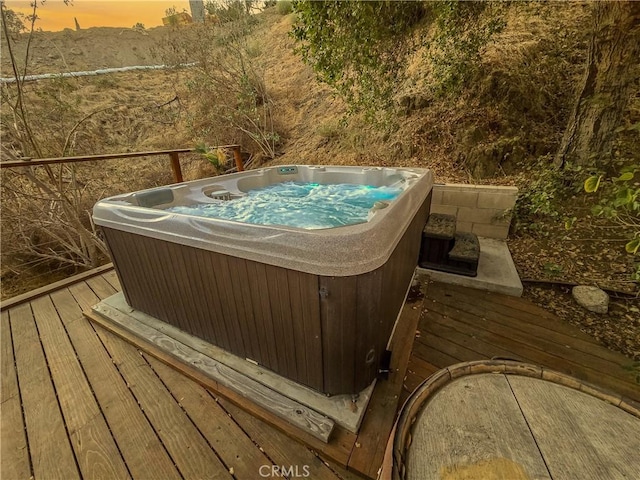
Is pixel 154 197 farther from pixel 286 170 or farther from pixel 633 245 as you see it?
pixel 633 245

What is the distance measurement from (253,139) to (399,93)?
130 inches

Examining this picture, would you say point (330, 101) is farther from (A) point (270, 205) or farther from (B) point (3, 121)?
(B) point (3, 121)

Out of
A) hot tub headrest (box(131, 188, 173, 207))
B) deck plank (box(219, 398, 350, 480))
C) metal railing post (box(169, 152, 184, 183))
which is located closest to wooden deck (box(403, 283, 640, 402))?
deck plank (box(219, 398, 350, 480))

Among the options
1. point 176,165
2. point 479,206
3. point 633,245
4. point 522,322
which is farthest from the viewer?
point 176,165

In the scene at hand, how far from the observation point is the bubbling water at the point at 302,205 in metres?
2.09

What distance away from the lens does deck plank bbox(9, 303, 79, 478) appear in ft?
3.24

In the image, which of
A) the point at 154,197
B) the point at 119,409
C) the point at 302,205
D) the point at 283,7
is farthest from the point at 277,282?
the point at 283,7

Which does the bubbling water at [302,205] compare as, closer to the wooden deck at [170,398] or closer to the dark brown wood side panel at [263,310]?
the dark brown wood side panel at [263,310]

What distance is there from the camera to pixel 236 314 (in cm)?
118

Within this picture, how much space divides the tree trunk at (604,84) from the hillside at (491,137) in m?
0.27

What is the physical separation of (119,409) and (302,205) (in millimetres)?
1863

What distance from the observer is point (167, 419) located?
111cm

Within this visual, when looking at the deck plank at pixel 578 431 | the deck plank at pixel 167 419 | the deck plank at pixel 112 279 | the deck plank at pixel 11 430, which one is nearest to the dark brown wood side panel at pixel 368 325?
the deck plank at pixel 578 431

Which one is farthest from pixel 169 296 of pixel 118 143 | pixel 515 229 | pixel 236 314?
pixel 118 143
